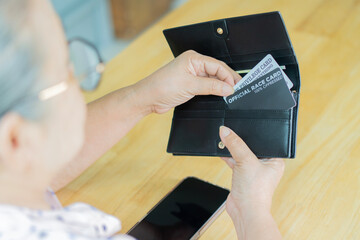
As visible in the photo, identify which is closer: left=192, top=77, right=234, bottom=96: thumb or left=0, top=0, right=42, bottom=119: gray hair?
left=0, top=0, right=42, bottom=119: gray hair

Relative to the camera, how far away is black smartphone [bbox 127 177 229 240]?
2.71 ft

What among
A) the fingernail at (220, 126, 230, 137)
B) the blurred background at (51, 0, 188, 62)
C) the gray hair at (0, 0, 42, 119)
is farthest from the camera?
the blurred background at (51, 0, 188, 62)

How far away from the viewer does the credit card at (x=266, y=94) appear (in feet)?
2.82

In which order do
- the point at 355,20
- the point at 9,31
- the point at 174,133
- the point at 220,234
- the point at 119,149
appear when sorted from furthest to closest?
the point at 355,20 < the point at 119,149 < the point at 174,133 < the point at 220,234 < the point at 9,31

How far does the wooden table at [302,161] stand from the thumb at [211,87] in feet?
0.54

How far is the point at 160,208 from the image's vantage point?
88 centimetres

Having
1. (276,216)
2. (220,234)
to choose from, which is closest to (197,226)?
(220,234)

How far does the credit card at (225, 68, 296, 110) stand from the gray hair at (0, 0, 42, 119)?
0.52 m

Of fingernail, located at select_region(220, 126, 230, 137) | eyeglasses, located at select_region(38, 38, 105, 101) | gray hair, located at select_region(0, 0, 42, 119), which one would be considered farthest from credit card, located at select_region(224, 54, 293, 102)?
gray hair, located at select_region(0, 0, 42, 119)

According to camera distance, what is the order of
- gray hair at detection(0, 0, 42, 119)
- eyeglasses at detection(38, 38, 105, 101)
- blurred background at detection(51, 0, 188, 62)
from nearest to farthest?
gray hair at detection(0, 0, 42, 119) → eyeglasses at detection(38, 38, 105, 101) → blurred background at detection(51, 0, 188, 62)

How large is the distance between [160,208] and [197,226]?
0.09 metres

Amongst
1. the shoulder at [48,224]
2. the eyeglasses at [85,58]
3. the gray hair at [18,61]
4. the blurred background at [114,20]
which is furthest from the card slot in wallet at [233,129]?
the blurred background at [114,20]

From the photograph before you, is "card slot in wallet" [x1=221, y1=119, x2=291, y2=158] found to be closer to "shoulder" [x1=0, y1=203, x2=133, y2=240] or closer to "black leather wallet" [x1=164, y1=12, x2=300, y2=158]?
"black leather wallet" [x1=164, y1=12, x2=300, y2=158]

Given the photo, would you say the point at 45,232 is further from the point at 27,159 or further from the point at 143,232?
the point at 143,232
